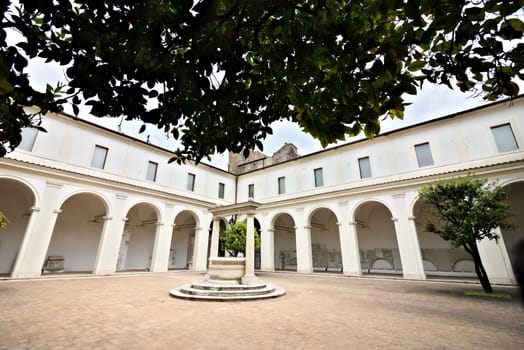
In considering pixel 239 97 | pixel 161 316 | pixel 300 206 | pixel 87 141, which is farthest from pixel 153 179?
pixel 239 97

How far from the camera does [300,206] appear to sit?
61.2ft

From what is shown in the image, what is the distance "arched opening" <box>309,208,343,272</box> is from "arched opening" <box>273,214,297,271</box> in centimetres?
214

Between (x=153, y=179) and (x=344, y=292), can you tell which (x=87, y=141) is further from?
(x=344, y=292)

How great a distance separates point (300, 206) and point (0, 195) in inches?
706

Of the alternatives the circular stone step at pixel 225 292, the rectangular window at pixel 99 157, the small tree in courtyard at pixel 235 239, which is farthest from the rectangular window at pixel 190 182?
the circular stone step at pixel 225 292

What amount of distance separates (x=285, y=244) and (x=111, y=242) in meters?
14.3

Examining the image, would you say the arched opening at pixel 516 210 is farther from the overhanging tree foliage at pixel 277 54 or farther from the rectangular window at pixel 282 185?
the overhanging tree foliage at pixel 277 54

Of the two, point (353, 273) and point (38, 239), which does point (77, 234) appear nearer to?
point (38, 239)

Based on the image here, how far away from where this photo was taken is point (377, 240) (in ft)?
61.8

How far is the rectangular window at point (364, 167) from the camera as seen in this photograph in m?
17.1

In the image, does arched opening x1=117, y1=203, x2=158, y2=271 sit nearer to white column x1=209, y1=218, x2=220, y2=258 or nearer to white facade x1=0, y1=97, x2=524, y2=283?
white facade x1=0, y1=97, x2=524, y2=283

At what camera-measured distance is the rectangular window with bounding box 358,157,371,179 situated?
1709cm

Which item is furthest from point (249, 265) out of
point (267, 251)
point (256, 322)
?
point (267, 251)

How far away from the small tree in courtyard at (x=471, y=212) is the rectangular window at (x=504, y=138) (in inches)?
194
